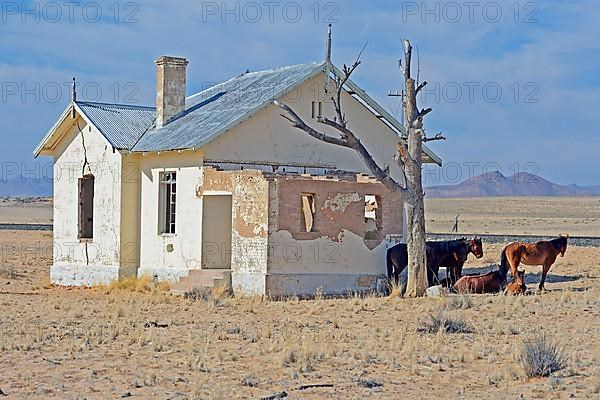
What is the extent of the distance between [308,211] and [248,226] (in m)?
1.63

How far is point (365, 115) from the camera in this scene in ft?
92.1

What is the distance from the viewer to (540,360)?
1328 centimetres

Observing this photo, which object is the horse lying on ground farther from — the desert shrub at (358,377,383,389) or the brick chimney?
the desert shrub at (358,377,383,389)

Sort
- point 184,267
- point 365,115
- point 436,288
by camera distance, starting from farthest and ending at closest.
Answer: point 365,115 < point 184,267 < point 436,288

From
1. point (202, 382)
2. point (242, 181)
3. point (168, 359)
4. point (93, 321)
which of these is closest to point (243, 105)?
point (242, 181)

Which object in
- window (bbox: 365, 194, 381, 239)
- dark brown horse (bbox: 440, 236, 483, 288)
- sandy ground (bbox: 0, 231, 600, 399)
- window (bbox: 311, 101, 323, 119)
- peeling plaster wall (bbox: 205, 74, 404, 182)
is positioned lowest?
sandy ground (bbox: 0, 231, 600, 399)

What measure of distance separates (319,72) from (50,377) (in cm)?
1494

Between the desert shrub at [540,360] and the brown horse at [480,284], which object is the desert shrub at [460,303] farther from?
the desert shrub at [540,360]

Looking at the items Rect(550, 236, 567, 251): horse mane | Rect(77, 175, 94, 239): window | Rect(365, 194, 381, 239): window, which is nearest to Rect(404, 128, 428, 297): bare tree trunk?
Rect(365, 194, 381, 239): window

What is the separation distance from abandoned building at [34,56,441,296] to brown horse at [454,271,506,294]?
7.15 ft

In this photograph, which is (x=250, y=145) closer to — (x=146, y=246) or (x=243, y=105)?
→ (x=243, y=105)

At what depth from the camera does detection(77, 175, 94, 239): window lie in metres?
29.4

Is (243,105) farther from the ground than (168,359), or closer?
farther from the ground

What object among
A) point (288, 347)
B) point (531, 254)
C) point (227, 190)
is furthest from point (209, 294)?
point (288, 347)
